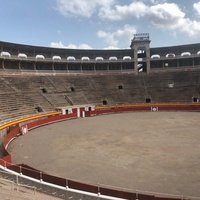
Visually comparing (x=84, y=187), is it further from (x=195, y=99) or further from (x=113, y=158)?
(x=195, y=99)

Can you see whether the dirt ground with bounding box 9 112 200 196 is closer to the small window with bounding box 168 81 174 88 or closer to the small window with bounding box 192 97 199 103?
the small window with bounding box 192 97 199 103

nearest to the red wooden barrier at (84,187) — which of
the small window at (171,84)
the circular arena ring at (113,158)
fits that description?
the circular arena ring at (113,158)

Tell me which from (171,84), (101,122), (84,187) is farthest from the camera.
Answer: (171,84)

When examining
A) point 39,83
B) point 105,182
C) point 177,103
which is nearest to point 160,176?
point 105,182

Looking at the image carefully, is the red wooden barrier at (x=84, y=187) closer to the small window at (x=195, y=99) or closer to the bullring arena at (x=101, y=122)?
the bullring arena at (x=101, y=122)

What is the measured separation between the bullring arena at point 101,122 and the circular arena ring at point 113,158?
0.06m

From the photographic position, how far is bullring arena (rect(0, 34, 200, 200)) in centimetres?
1507

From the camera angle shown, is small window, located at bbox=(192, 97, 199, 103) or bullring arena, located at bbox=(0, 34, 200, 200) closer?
bullring arena, located at bbox=(0, 34, 200, 200)

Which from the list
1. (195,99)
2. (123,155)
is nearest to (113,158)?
(123,155)

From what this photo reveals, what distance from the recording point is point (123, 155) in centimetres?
2147

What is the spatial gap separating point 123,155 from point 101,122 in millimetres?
18446

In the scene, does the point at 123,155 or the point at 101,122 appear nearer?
the point at 123,155

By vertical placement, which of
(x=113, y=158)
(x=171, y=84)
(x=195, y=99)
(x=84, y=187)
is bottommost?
(x=113, y=158)

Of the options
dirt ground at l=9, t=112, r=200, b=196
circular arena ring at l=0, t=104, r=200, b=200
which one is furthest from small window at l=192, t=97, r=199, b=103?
dirt ground at l=9, t=112, r=200, b=196
